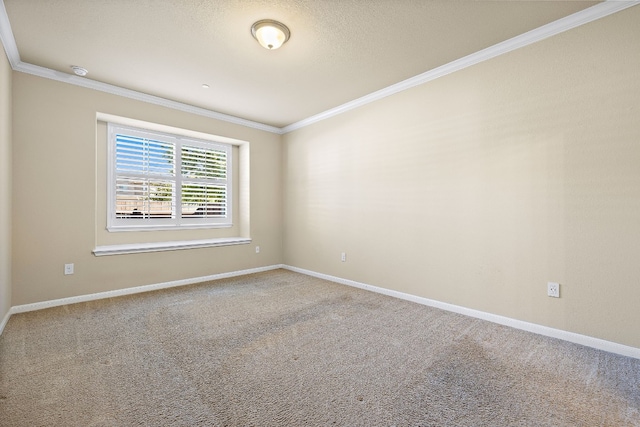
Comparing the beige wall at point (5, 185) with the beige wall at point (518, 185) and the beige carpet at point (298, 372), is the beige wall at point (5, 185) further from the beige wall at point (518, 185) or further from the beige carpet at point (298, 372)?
the beige wall at point (518, 185)

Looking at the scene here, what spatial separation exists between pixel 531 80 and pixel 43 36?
4.19 meters

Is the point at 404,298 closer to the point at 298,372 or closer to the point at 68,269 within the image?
the point at 298,372

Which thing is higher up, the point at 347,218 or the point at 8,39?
the point at 8,39

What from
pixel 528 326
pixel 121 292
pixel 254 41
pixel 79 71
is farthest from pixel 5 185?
pixel 528 326

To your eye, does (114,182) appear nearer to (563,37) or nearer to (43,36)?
(43,36)

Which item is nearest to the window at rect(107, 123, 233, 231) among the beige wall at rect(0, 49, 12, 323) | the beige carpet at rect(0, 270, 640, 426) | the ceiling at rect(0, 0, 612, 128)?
the ceiling at rect(0, 0, 612, 128)

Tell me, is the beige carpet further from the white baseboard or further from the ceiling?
the ceiling

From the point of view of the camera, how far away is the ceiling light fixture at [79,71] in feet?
9.73

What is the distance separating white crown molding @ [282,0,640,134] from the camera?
210 centimetres

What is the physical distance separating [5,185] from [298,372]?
10.1ft

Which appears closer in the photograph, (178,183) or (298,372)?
(298,372)

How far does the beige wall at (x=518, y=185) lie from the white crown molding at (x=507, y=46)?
0.06 metres

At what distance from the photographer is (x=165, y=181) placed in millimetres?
4148

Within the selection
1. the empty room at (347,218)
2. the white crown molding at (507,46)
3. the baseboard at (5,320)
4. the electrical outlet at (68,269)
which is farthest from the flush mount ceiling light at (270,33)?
the baseboard at (5,320)
